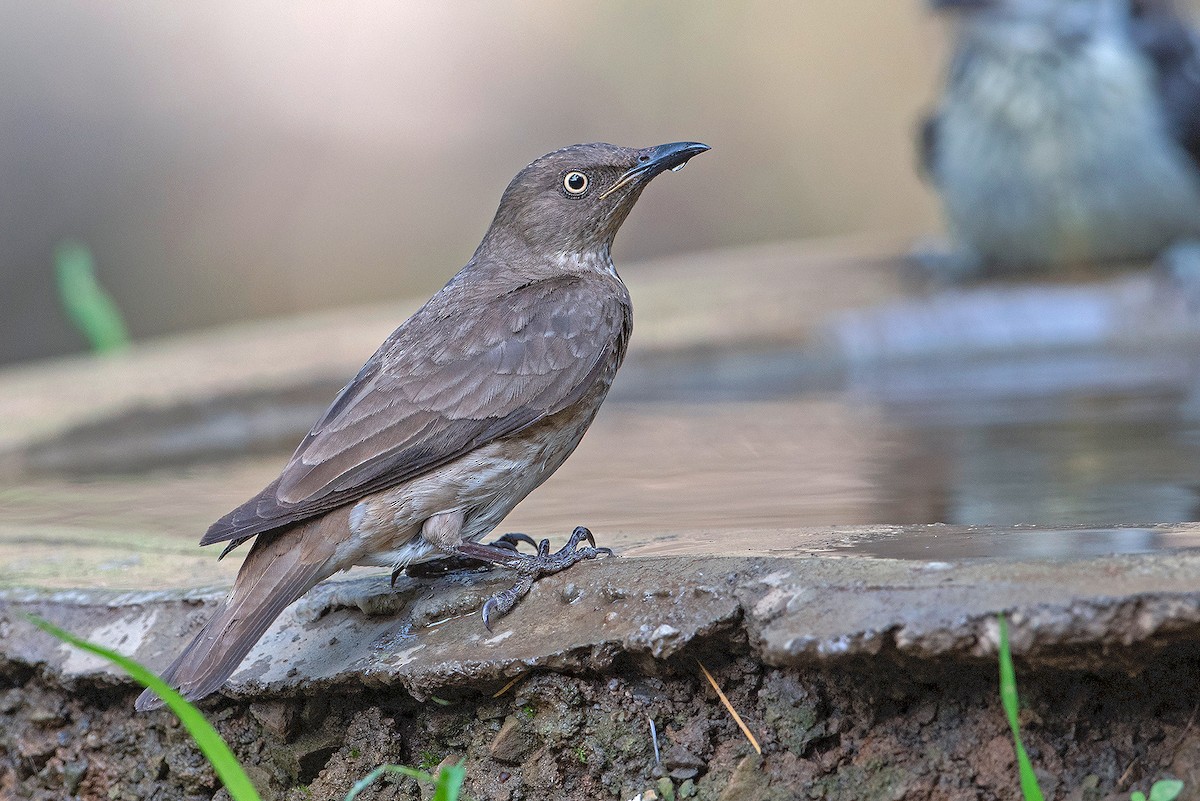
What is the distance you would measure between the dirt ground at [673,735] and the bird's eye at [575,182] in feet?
4.49

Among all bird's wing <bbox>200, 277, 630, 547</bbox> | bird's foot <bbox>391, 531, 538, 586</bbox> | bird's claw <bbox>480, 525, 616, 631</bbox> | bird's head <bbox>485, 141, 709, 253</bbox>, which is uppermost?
bird's head <bbox>485, 141, 709, 253</bbox>

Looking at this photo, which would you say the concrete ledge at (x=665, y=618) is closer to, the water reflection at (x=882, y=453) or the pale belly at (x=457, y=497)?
the pale belly at (x=457, y=497)

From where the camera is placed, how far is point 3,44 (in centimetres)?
1326

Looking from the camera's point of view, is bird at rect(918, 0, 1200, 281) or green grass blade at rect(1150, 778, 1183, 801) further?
bird at rect(918, 0, 1200, 281)

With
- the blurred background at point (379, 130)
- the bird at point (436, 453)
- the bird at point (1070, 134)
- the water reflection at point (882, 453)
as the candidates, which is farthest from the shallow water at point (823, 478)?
the blurred background at point (379, 130)

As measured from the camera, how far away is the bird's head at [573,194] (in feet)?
12.4

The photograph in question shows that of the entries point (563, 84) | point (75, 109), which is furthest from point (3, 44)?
point (563, 84)

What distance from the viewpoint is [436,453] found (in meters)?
3.12

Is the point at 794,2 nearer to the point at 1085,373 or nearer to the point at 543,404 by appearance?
the point at 1085,373

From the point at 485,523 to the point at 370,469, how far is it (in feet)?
1.01

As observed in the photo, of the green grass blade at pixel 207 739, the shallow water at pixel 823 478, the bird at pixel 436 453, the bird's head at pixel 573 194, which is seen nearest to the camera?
the green grass blade at pixel 207 739

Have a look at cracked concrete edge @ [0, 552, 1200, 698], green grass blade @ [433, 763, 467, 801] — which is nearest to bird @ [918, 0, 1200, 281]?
cracked concrete edge @ [0, 552, 1200, 698]

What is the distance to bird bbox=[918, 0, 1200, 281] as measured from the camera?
6.89 meters

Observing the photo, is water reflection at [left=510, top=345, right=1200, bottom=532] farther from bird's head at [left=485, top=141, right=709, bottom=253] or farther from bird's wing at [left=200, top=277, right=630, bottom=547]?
bird's head at [left=485, top=141, right=709, bottom=253]
